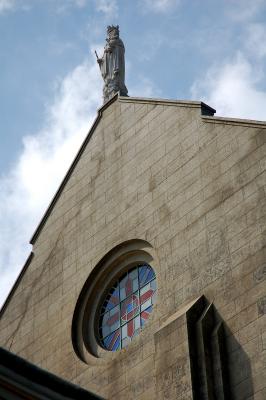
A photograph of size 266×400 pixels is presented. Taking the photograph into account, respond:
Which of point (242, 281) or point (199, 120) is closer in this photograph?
point (242, 281)

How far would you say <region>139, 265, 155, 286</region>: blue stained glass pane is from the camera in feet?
74.8

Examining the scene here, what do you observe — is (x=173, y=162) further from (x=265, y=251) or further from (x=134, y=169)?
(x=265, y=251)

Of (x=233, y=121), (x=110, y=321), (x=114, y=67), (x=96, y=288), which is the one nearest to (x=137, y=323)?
(x=110, y=321)

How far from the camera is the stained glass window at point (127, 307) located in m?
22.5

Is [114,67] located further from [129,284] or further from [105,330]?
[105,330]

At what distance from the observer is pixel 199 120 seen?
75.3 feet

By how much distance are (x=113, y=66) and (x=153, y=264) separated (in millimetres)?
7310

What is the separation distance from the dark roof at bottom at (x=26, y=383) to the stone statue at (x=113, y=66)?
1685cm

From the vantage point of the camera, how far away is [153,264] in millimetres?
22547

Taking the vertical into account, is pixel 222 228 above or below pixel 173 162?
below

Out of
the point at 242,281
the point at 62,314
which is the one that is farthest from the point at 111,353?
the point at 242,281

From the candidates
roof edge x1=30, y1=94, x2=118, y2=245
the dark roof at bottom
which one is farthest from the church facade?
the dark roof at bottom

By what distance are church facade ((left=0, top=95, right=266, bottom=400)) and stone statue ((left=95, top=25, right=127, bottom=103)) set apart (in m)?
0.79

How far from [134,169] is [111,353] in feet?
14.7
